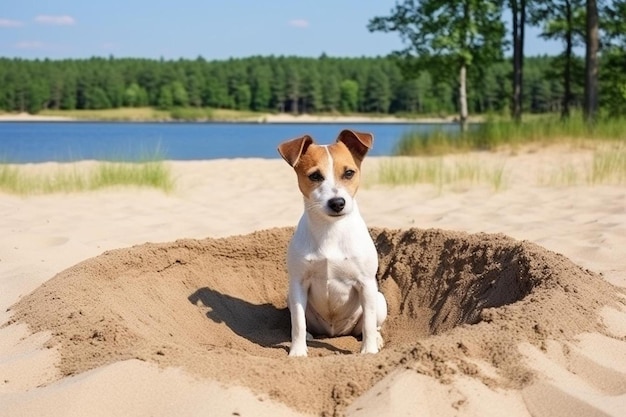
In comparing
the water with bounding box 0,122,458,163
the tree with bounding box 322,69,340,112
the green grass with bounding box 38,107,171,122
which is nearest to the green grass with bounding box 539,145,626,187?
the water with bounding box 0,122,458,163

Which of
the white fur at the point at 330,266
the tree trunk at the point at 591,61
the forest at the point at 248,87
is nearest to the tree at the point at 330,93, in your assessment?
the forest at the point at 248,87

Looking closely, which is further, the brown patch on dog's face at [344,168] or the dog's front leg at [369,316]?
the dog's front leg at [369,316]

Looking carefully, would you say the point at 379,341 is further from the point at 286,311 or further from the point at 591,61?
the point at 591,61

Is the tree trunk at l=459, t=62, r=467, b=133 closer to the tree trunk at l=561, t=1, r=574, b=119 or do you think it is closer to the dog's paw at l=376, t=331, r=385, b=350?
the tree trunk at l=561, t=1, r=574, b=119

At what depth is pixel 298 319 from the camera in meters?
4.36

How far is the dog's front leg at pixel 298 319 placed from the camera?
4340 millimetres

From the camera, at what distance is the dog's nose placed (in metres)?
4.07

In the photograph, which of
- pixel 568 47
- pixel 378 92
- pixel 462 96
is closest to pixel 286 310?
pixel 462 96

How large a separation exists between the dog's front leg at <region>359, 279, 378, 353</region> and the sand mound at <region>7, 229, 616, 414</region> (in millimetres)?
150

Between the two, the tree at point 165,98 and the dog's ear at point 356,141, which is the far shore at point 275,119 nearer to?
the tree at point 165,98

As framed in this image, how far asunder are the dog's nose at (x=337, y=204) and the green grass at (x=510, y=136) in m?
13.3

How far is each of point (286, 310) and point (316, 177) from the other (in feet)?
6.46

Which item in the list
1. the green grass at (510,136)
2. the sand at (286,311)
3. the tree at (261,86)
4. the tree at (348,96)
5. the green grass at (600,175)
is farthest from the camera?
the tree at (261,86)

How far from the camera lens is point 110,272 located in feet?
16.6
